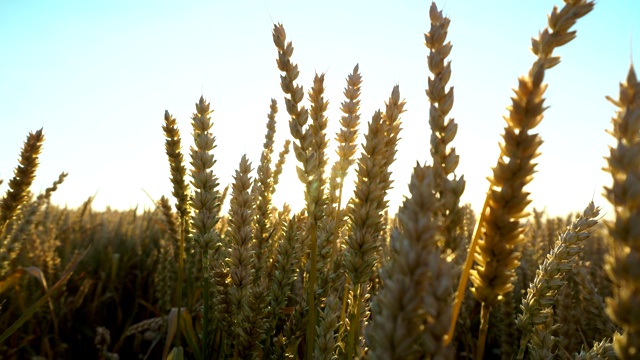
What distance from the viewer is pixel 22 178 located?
190cm

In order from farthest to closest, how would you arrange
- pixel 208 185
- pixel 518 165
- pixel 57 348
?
1. pixel 57 348
2. pixel 208 185
3. pixel 518 165

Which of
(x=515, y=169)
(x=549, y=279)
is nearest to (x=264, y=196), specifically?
(x=549, y=279)

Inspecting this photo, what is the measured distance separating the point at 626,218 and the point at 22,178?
2.09m

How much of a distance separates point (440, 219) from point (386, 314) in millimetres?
243

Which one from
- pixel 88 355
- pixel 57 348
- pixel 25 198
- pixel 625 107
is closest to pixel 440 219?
pixel 625 107

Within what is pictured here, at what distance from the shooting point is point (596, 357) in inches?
48.2

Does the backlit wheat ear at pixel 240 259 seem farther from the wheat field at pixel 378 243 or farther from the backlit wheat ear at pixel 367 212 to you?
the backlit wheat ear at pixel 367 212

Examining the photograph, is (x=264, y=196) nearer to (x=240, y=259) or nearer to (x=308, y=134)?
(x=240, y=259)

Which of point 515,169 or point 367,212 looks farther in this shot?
point 367,212

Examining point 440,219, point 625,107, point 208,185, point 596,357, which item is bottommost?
point 596,357

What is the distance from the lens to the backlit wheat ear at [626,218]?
648mm

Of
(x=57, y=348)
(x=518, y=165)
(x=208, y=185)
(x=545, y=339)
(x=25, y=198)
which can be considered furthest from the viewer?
(x=57, y=348)

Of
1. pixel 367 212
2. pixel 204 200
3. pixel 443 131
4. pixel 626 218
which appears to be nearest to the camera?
pixel 626 218

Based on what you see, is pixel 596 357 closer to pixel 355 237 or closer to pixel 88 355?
pixel 355 237
